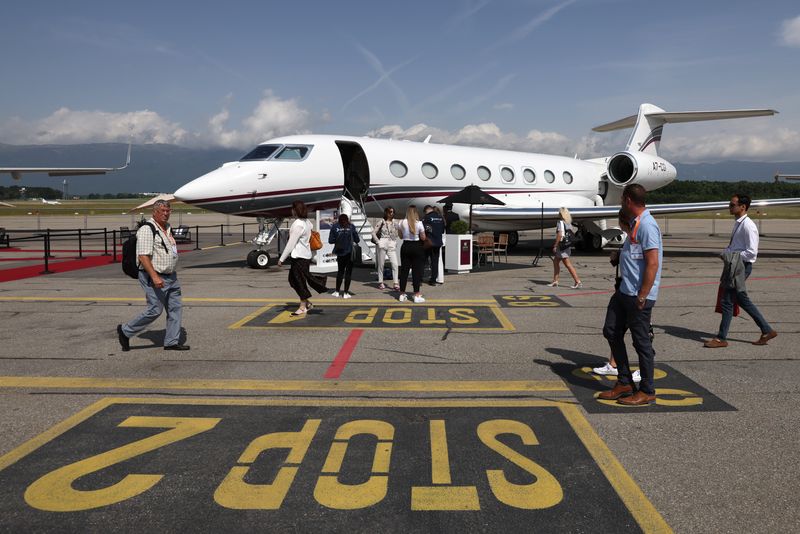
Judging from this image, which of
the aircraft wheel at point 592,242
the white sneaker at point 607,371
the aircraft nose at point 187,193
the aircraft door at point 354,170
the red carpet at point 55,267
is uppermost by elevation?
the aircraft door at point 354,170

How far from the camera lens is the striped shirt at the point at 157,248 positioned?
659 centimetres

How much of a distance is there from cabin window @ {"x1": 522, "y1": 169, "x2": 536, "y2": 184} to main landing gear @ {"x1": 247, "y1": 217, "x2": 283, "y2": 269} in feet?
30.1

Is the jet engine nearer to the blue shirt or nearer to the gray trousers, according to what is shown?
the blue shirt

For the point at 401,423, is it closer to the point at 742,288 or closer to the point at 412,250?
the point at 742,288

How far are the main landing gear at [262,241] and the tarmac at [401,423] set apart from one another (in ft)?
20.7

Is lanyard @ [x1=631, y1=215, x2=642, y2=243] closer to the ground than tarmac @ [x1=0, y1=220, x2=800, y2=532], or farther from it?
farther from it

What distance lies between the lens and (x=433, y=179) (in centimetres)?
1770

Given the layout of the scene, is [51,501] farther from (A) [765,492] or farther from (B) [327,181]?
(B) [327,181]

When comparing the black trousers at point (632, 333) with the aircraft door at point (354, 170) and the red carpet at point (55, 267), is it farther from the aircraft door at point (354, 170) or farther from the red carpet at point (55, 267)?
the red carpet at point (55, 267)

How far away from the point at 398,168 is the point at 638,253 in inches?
490

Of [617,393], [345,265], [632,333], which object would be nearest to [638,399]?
[617,393]

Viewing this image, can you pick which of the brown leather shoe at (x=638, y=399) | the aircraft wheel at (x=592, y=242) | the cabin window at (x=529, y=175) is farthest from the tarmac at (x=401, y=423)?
the aircraft wheel at (x=592, y=242)

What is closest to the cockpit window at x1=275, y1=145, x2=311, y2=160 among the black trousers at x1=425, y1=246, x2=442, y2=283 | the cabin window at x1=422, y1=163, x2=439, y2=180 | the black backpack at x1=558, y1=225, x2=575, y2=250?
the cabin window at x1=422, y1=163, x2=439, y2=180

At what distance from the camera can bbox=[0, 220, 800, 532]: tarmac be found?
3.30 meters
